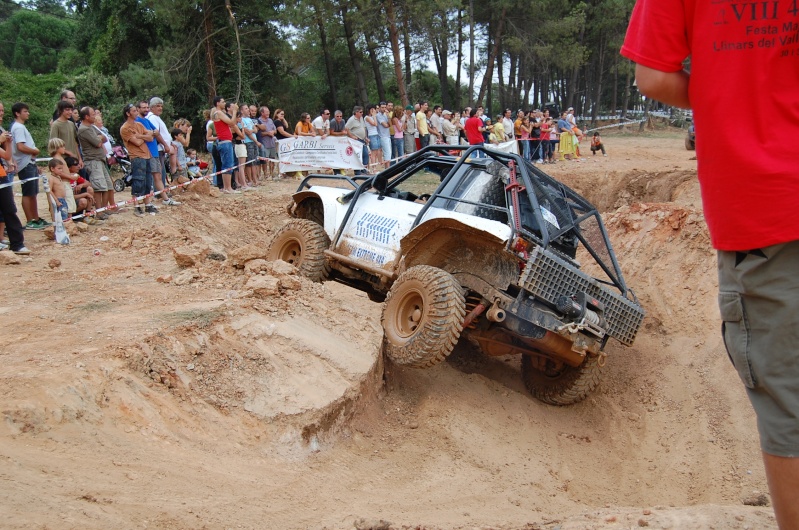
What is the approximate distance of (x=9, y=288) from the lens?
23.7 ft

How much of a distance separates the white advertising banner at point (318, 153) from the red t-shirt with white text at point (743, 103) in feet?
46.5

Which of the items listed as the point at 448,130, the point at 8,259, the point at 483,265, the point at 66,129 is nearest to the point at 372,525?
the point at 483,265

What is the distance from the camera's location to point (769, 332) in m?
1.92

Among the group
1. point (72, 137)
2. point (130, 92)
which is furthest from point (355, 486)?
point (130, 92)

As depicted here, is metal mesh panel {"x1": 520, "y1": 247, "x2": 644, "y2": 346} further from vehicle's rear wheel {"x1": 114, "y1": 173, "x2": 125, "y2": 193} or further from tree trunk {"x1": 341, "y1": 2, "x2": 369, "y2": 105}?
tree trunk {"x1": 341, "y1": 2, "x2": 369, "y2": 105}

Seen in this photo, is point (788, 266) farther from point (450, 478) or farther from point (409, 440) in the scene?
point (409, 440)

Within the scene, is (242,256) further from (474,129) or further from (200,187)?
(474,129)

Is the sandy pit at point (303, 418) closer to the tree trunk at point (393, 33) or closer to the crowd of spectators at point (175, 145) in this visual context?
the crowd of spectators at point (175, 145)

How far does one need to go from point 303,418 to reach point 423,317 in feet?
4.77

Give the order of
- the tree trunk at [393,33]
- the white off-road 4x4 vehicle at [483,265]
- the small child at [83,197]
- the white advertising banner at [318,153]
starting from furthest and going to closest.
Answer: the tree trunk at [393,33]
the white advertising banner at [318,153]
the small child at [83,197]
the white off-road 4x4 vehicle at [483,265]

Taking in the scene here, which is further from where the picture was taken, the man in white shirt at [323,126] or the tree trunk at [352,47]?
the tree trunk at [352,47]

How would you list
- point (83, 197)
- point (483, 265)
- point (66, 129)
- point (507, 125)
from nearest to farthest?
point (483, 265) → point (66, 129) → point (83, 197) → point (507, 125)

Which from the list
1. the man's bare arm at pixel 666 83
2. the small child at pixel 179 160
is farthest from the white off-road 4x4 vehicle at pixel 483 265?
the small child at pixel 179 160

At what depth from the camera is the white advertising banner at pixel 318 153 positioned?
16031 millimetres
